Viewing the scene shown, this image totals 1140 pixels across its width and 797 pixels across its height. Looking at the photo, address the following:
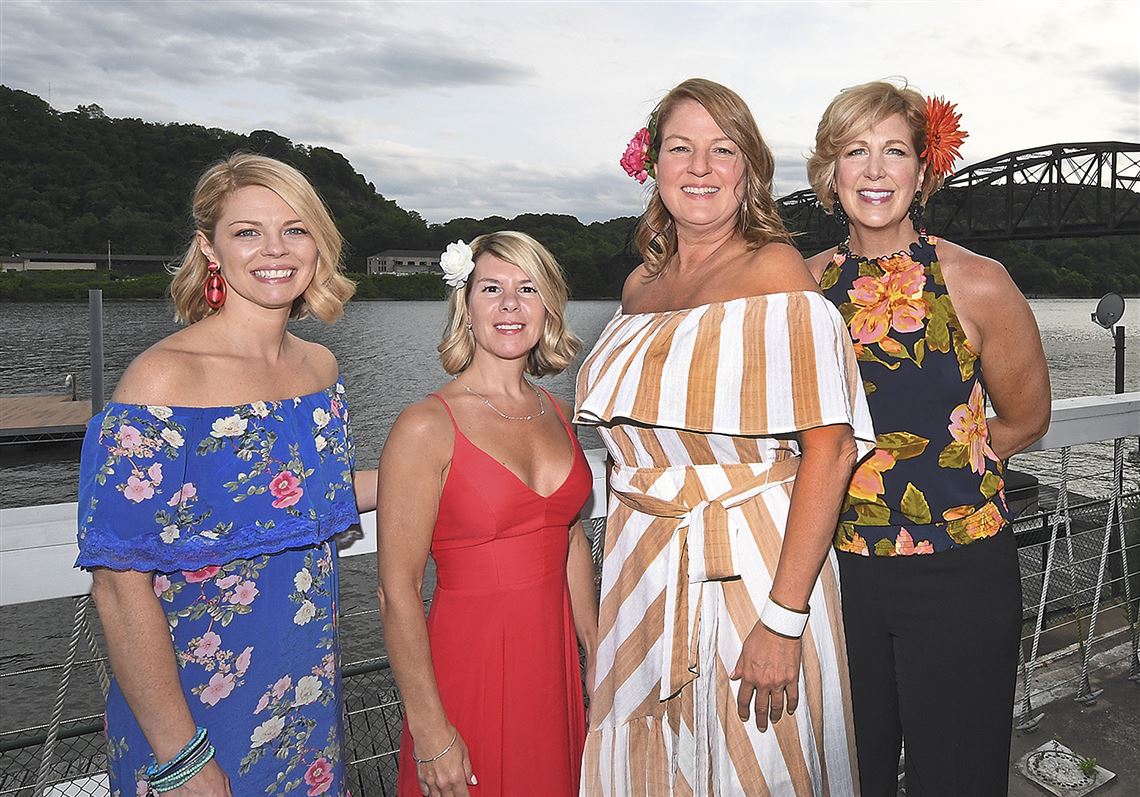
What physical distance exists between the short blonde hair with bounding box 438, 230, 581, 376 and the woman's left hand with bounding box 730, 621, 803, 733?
746 mm

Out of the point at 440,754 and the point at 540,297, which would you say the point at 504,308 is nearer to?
the point at 540,297

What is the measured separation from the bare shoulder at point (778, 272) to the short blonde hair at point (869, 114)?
0.42m

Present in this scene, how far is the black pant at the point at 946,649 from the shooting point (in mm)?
1683

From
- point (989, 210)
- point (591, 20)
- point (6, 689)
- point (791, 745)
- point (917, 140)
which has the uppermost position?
point (591, 20)

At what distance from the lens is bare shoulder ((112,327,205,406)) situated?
131cm

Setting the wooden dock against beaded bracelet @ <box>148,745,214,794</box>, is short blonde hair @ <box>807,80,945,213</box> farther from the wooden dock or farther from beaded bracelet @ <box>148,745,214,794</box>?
the wooden dock

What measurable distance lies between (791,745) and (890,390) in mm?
760

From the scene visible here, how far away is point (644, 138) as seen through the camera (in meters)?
1.78

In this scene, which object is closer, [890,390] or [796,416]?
[796,416]

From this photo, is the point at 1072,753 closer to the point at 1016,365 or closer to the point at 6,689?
the point at 1016,365

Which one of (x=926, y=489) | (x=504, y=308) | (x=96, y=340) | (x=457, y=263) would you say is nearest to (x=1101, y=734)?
(x=926, y=489)

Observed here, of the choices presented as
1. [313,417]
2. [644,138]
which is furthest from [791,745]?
[644,138]

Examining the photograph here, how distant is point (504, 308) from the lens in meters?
1.77

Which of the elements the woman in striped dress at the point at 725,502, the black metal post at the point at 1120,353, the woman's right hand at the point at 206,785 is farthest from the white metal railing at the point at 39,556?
the black metal post at the point at 1120,353
